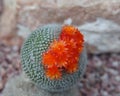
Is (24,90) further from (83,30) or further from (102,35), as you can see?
(102,35)

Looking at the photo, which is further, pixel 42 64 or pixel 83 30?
pixel 83 30

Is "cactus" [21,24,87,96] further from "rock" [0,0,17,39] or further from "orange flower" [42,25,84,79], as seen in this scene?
"rock" [0,0,17,39]

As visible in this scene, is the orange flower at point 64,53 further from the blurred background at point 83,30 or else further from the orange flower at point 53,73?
the blurred background at point 83,30

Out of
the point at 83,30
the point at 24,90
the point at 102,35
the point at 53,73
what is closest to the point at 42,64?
the point at 53,73

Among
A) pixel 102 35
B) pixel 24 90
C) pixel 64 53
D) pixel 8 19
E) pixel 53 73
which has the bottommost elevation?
pixel 24 90

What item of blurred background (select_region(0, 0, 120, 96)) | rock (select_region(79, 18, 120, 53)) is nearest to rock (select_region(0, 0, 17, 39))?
blurred background (select_region(0, 0, 120, 96))

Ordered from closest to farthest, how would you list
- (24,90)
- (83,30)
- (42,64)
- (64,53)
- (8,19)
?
1. (64,53)
2. (42,64)
3. (24,90)
4. (83,30)
5. (8,19)
